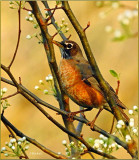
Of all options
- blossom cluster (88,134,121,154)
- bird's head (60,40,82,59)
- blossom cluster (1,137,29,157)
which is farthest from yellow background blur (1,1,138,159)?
blossom cluster (88,134,121,154)

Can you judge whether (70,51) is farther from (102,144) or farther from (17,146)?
(102,144)

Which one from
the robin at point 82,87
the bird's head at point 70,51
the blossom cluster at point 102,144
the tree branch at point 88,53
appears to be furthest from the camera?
the bird's head at point 70,51

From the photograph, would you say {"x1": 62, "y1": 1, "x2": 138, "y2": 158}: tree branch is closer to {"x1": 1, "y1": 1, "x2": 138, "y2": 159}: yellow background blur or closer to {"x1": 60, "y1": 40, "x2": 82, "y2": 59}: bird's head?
{"x1": 60, "y1": 40, "x2": 82, "y2": 59}: bird's head

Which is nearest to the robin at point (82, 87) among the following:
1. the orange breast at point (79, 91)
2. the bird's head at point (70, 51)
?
the orange breast at point (79, 91)

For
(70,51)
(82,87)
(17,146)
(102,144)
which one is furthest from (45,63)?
(102,144)

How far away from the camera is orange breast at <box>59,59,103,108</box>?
359 cm

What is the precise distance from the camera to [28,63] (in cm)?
845

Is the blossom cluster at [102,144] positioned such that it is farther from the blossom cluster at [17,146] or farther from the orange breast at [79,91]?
the orange breast at [79,91]

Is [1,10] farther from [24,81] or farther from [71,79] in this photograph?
[71,79]

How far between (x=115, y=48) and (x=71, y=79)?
5093 mm

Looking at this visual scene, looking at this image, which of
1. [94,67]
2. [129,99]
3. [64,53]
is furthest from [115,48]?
[94,67]

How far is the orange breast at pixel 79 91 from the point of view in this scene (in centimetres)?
359

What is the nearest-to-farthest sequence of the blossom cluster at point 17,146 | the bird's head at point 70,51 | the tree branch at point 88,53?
the tree branch at point 88,53
the blossom cluster at point 17,146
the bird's head at point 70,51

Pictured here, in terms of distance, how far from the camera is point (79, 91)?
11.8ft
